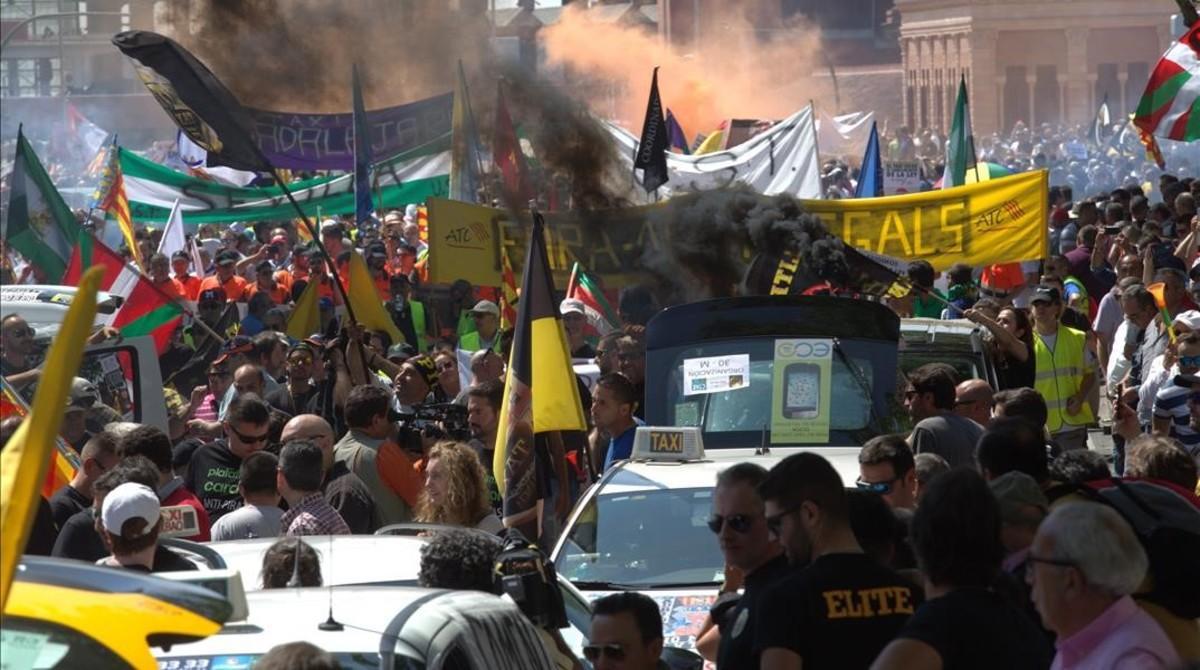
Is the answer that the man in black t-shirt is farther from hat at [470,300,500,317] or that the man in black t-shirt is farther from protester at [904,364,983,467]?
hat at [470,300,500,317]

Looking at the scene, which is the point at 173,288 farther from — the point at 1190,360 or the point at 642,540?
the point at 642,540

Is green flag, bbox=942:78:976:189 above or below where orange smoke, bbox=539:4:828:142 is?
below

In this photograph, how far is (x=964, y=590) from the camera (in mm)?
4598

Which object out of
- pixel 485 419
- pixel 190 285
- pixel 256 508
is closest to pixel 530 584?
pixel 256 508

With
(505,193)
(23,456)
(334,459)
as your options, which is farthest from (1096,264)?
(23,456)

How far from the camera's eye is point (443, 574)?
19.4 ft

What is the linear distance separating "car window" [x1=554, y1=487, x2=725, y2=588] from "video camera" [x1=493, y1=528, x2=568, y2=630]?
2.27 m

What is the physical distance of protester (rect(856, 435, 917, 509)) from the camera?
730 cm

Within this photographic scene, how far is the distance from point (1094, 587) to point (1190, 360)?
23.5 feet

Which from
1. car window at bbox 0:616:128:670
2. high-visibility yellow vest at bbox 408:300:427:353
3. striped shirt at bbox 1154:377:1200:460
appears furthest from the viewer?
high-visibility yellow vest at bbox 408:300:427:353

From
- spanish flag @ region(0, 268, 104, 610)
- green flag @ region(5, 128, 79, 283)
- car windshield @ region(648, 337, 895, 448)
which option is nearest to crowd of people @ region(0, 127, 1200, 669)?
car windshield @ region(648, 337, 895, 448)

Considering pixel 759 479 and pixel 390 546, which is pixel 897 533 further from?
pixel 390 546

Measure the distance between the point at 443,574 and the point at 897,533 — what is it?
4.21 ft

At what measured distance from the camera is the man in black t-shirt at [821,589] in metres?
4.82
